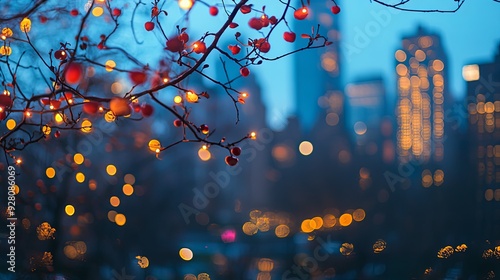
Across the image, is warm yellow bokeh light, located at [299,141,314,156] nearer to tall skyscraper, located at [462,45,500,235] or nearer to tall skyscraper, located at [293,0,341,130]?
tall skyscraper, located at [293,0,341,130]

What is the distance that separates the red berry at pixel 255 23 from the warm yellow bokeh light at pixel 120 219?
4143 mm

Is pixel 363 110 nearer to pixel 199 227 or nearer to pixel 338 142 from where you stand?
pixel 338 142

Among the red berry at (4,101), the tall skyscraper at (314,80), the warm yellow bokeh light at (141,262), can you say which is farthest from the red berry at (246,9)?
the tall skyscraper at (314,80)

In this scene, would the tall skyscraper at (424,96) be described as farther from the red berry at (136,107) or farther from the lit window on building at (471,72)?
the red berry at (136,107)

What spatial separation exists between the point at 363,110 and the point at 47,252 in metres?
10.7

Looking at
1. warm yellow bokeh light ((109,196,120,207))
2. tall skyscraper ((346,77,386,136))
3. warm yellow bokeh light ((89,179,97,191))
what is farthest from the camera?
tall skyscraper ((346,77,386,136))

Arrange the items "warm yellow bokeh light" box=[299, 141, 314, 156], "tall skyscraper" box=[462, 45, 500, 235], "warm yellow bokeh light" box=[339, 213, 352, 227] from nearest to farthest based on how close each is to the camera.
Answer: "tall skyscraper" box=[462, 45, 500, 235] < "warm yellow bokeh light" box=[339, 213, 352, 227] < "warm yellow bokeh light" box=[299, 141, 314, 156]

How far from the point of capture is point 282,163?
1291cm

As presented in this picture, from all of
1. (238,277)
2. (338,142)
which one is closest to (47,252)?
(238,277)

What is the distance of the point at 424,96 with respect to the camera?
21.7 ft

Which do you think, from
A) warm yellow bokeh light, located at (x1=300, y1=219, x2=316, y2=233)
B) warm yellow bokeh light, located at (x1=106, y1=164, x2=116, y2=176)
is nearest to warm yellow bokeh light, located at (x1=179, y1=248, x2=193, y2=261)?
warm yellow bokeh light, located at (x1=106, y1=164, x2=116, y2=176)

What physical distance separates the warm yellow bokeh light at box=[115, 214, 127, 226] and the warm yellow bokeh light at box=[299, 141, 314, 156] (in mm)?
7303

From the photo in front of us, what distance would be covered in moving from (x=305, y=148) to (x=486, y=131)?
8617 mm

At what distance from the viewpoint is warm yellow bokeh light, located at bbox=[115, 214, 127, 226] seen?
5.21 m
